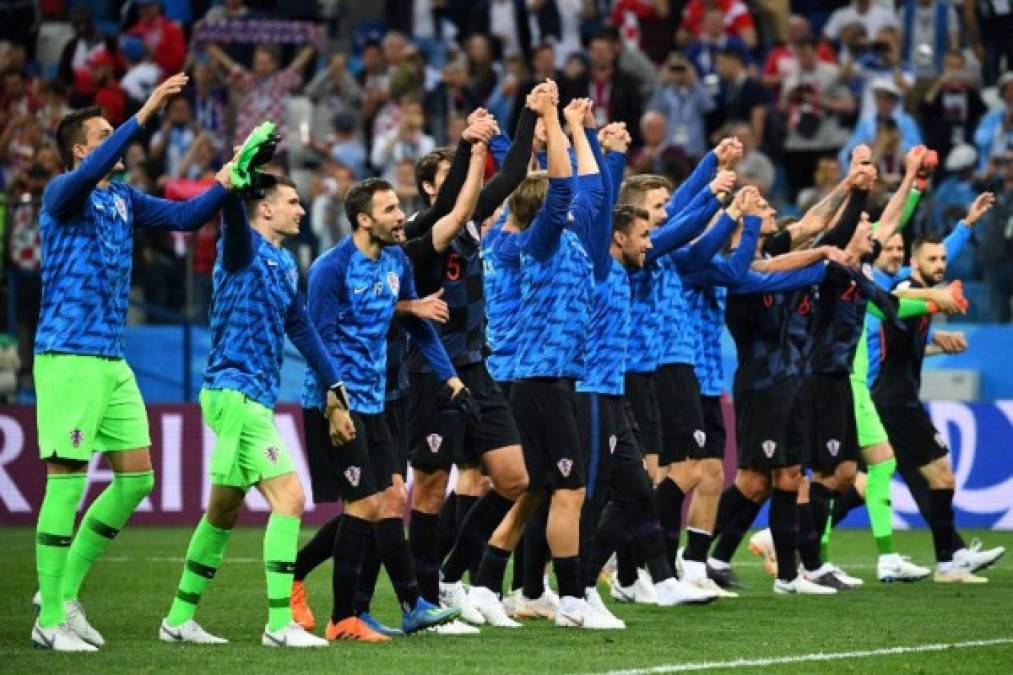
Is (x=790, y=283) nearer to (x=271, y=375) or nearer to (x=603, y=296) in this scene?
(x=603, y=296)

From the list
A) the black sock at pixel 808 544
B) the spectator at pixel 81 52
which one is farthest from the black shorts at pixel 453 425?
the spectator at pixel 81 52

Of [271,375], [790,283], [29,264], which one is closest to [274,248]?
[271,375]

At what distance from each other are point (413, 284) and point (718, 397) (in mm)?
3560

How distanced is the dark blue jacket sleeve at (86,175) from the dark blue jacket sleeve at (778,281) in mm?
4711

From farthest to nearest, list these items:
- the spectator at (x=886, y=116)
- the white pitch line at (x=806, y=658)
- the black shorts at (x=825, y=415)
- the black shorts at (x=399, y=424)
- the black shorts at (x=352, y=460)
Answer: the spectator at (x=886, y=116)
the black shorts at (x=825, y=415)
the black shorts at (x=399, y=424)
the black shorts at (x=352, y=460)
the white pitch line at (x=806, y=658)

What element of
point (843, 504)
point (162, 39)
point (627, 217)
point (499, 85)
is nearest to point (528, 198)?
point (627, 217)

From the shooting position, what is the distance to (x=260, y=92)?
2225cm

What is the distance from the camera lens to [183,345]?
63.8 ft

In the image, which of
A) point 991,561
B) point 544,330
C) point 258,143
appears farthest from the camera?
point 991,561

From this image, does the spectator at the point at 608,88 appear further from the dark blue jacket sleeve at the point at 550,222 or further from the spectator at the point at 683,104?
the dark blue jacket sleeve at the point at 550,222

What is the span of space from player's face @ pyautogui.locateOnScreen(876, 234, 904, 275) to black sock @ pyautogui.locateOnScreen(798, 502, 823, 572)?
7.48 ft

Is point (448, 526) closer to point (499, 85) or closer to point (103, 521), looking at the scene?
point (103, 521)

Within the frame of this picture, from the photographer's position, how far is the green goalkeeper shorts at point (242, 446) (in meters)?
9.49

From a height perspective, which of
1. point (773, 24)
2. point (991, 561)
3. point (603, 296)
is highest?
point (773, 24)
